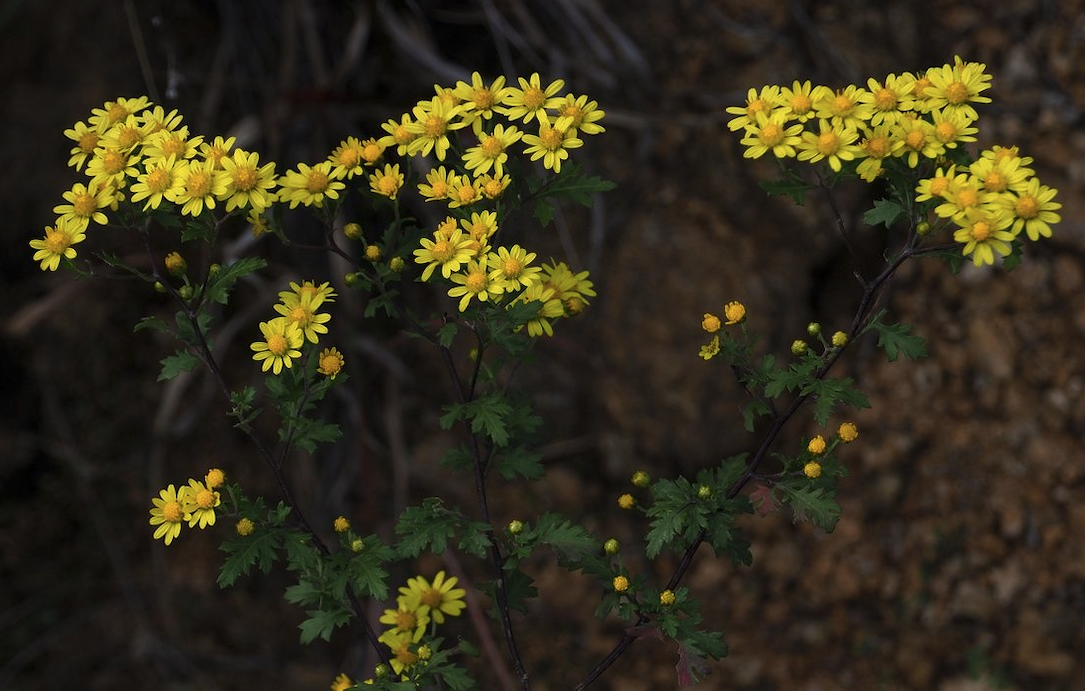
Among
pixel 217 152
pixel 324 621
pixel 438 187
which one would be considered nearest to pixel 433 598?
pixel 324 621

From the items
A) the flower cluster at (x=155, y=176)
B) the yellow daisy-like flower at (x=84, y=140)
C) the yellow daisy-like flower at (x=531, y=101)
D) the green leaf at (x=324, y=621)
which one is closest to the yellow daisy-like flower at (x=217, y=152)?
the flower cluster at (x=155, y=176)

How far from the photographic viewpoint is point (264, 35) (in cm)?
388

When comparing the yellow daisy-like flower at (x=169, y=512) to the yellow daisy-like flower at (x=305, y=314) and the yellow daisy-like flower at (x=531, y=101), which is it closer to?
the yellow daisy-like flower at (x=305, y=314)

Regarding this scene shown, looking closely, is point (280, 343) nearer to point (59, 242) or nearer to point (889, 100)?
point (59, 242)

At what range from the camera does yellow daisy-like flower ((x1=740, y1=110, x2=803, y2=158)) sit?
1894 mm

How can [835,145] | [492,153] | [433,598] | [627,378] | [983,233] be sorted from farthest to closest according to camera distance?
[627,378] → [433,598] → [492,153] → [835,145] → [983,233]

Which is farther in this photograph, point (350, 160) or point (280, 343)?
point (350, 160)

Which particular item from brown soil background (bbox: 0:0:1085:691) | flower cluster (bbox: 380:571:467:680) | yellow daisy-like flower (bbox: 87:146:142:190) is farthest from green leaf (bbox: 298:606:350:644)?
brown soil background (bbox: 0:0:1085:691)

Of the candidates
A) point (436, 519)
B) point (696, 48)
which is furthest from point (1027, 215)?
point (696, 48)

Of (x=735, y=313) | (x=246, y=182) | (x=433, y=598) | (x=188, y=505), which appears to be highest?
(x=246, y=182)

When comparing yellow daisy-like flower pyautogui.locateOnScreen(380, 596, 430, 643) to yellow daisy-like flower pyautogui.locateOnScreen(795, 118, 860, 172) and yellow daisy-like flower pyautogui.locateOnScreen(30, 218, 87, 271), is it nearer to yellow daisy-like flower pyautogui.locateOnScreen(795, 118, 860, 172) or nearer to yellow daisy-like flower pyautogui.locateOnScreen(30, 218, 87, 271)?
yellow daisy-like flower pyautogui.locateOnScreen(30, 218, 87, 271)

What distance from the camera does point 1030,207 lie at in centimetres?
175

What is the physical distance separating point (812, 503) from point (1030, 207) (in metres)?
0.57

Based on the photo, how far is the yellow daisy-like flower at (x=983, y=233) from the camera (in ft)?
5.69
